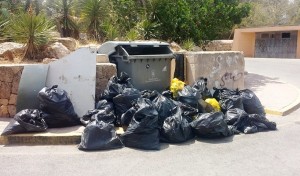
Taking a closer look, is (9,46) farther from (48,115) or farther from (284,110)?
(284,110)

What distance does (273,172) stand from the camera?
3.87 meters

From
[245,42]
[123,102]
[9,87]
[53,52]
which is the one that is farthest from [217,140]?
[245,42]

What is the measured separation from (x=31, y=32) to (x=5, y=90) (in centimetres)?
170

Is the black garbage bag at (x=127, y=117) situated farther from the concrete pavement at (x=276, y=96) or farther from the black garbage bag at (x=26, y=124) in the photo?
the concrete pavement at (x=276, y=96)

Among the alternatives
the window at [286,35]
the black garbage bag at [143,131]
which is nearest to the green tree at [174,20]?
the black garbage bag at [143,131]

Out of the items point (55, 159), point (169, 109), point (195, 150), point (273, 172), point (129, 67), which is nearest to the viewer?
point (273, 172)

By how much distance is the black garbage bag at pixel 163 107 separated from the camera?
17.2ft

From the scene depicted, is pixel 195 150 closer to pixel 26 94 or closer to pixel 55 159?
pixel 55 159

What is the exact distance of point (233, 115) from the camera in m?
5.69

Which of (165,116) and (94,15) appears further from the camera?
(94,15)

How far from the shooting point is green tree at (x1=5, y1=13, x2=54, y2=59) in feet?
23.2

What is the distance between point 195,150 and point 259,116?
1738 millimetres

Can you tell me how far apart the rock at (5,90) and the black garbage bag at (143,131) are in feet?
8.12

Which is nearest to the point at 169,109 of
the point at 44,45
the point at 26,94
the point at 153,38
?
the point at 26,94
